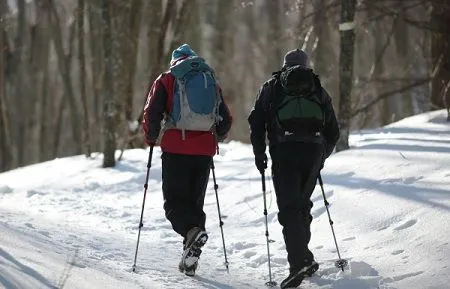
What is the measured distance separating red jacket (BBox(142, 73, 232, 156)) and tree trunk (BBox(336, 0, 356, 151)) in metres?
4.78

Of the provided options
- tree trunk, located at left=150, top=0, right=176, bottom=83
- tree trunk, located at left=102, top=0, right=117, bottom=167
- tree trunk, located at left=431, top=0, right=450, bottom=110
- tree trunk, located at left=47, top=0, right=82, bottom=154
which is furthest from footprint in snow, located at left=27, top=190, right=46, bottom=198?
tree trunk, located at left=47, top=0, right=82, bottom=154

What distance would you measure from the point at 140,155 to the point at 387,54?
18316 mm

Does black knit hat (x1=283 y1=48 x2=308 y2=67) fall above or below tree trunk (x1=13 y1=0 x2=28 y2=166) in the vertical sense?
above

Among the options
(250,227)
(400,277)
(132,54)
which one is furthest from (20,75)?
(400,277)

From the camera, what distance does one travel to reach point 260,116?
19.7 ft

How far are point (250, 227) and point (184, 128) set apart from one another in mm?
2691

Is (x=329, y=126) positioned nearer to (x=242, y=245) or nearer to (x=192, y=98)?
(x=192, y=98)

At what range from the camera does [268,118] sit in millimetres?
6051

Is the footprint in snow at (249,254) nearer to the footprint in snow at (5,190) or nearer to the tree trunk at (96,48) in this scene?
the footprint in snow at (5,190)

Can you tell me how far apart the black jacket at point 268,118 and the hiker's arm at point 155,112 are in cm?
79

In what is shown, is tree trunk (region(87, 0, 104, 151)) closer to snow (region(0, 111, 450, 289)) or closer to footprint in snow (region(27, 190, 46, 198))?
footprint in snow (region(27, 190, 46, 198))

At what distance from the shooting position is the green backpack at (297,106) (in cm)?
578

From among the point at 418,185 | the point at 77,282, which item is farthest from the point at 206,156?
the point at 418,185

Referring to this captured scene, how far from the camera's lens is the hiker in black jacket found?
5781 millimetres
